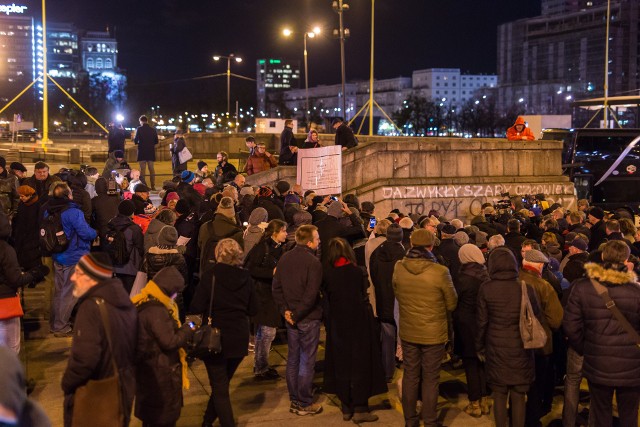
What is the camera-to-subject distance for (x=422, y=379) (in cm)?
705

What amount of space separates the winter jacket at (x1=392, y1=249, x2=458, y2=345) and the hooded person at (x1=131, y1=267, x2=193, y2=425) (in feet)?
6.65

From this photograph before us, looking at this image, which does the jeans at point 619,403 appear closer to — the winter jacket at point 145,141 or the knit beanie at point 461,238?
the knit beanie at point 461,238

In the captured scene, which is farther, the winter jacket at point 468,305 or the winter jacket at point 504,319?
the winter jacket at point 468,305

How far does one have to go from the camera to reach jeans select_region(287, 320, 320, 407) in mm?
7324

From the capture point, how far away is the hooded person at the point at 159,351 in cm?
559

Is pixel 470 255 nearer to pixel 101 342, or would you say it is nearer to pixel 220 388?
pixel 220 388

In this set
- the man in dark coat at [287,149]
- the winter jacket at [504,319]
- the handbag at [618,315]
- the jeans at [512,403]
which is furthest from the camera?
Answer: the man in dark coat at [287,149]

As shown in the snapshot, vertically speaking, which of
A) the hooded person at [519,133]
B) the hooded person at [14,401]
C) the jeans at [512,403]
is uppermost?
the hooded person at [519,133]

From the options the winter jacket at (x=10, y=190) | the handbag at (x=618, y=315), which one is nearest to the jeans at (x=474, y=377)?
the handbag at (x=618, y=315)

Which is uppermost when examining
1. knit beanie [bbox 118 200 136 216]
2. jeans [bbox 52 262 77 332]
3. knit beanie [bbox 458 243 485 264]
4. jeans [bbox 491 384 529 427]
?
knit beanie [bbox 118 200 136 216]

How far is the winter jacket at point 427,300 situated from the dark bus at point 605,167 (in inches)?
589

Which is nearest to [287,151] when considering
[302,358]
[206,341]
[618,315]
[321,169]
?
[321,169]

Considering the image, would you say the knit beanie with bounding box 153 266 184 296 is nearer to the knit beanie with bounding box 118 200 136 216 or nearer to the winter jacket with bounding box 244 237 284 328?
the winter jacket with bounding box 244 237 284 328

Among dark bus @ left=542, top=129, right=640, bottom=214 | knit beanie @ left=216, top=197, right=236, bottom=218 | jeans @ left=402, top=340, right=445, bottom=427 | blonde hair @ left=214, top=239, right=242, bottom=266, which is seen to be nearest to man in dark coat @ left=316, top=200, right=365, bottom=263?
knit beanie @ left=216, top=197, right=236, bottom=218
